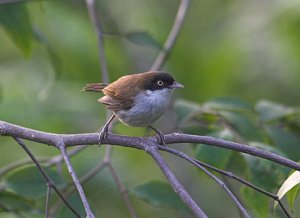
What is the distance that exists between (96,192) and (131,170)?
186 cm

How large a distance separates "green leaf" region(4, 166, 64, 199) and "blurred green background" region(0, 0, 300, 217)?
128 centimetres

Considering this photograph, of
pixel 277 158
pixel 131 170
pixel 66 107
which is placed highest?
pixel 277 158

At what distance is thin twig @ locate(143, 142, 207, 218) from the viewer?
8.60ft

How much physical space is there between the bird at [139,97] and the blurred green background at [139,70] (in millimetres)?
1159

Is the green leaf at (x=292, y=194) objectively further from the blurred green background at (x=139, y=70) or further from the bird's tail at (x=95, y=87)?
the blurred green background at (x=139, y=70)

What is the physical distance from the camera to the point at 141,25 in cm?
894

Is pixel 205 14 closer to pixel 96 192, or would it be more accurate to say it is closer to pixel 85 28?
pixel 85 28

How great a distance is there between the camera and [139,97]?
14.1 ft

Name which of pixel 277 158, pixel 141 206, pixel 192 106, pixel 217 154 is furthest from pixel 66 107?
pixel 277 158

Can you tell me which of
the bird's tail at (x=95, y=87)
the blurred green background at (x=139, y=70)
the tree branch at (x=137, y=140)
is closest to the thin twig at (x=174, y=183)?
the tree branch at (x=137, y=140)

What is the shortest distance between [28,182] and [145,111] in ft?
2.71

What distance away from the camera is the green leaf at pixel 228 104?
433cm

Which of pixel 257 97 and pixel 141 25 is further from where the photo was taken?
pixel 141 25

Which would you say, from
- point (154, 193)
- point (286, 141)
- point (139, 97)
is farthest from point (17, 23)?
point (286, 141)
